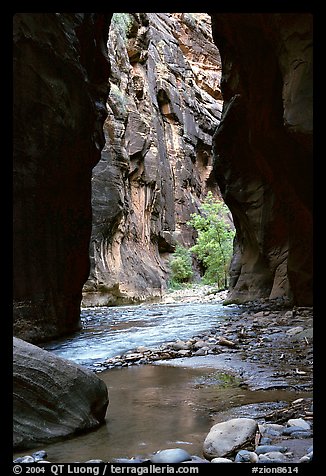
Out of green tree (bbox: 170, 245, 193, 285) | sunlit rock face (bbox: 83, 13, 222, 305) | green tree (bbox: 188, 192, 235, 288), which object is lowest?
green tree (bbox: 170, 245, 193, 285)

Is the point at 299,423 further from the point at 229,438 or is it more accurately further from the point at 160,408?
the point at 160,408

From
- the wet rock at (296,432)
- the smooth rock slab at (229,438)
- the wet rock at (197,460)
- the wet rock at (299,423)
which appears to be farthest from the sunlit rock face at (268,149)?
the wet rock at (197,460)

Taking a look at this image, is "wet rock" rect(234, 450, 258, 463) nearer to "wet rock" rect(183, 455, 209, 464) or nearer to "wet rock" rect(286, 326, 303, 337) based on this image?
"wet rock" rect(183, 455, 209, 464)

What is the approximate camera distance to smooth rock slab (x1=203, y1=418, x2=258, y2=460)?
2277mm

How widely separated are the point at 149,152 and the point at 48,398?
28.8 meters

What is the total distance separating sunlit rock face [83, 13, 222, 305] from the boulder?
60.9 feet

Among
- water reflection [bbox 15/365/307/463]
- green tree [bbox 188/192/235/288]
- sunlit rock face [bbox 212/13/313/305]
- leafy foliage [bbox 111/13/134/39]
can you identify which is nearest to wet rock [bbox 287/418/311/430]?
water reflection [bbox 15/365/307/463]

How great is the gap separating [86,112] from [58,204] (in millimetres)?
2310

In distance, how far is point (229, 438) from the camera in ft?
7.78

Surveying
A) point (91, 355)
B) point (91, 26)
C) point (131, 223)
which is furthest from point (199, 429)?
point (131, 223)

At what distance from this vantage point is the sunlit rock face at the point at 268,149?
6.82 m

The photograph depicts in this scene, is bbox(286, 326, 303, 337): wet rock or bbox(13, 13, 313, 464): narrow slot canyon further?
bbox(286, 326, 303, 337): wet rock

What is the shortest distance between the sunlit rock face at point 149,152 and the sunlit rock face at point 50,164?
478 inches

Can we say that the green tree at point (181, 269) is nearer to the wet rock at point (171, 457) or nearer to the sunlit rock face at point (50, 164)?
the sunlit rock face at point (50, 164)
